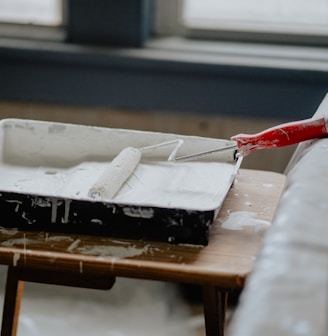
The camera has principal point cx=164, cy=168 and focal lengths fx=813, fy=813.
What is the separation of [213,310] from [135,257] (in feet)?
1.07

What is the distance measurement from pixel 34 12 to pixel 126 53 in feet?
1.14

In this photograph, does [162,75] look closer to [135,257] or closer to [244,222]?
[244,222]

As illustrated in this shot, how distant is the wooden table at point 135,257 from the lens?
1.11m

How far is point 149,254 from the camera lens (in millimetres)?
1152

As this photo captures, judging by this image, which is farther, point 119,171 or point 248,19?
point 248,19

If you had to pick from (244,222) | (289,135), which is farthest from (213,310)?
(289,135)

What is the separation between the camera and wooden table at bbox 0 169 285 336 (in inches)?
43.8

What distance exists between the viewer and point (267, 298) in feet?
2.62

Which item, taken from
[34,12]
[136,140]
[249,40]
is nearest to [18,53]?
[34,12]

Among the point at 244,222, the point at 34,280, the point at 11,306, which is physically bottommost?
the point at 11,306

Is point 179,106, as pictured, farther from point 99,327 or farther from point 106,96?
point 99,327

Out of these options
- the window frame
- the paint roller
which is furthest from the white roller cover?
the window frame

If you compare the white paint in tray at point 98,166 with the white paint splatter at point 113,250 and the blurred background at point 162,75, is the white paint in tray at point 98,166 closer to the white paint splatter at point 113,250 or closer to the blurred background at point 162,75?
the white paint splatter at point 113,250

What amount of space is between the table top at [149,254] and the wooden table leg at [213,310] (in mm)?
190
